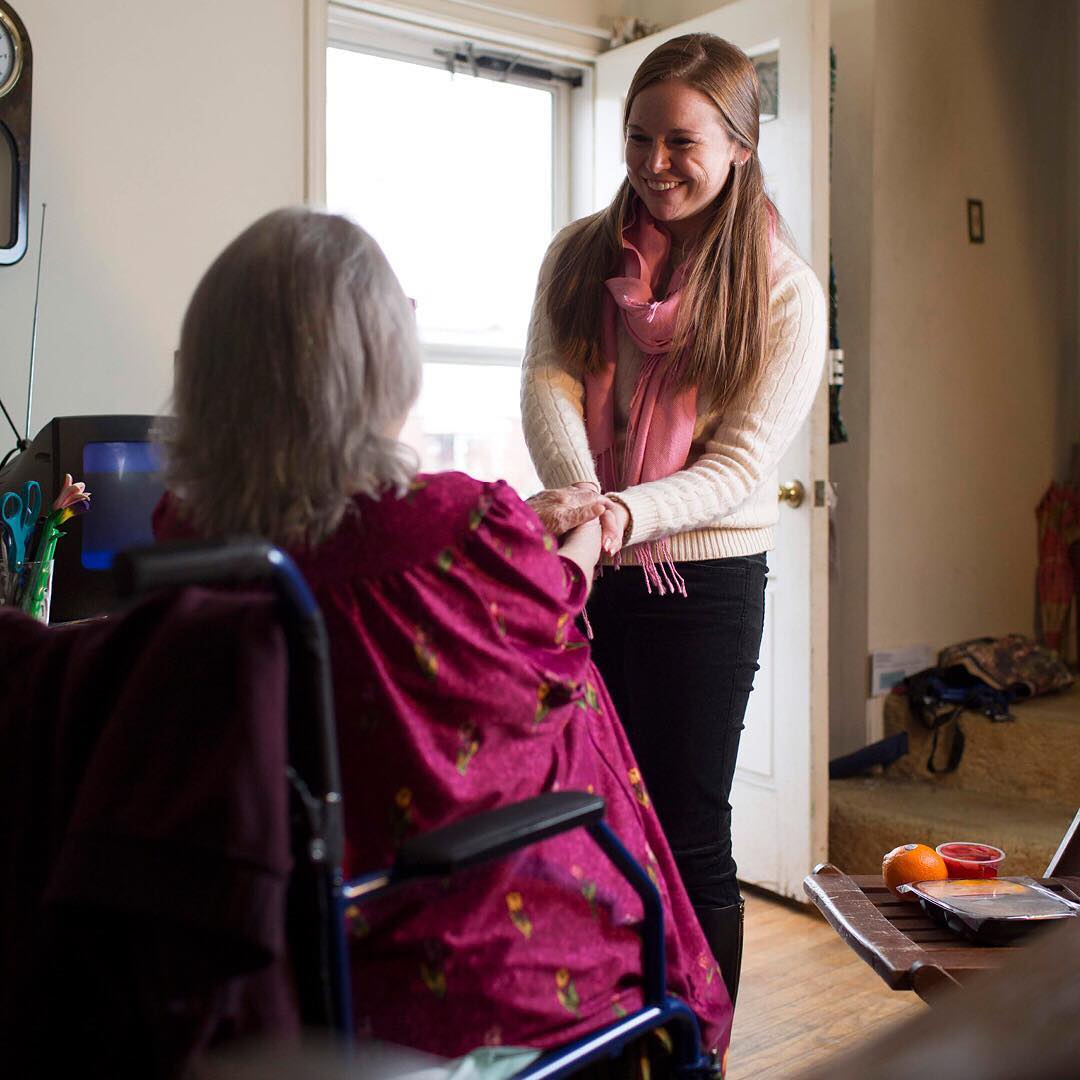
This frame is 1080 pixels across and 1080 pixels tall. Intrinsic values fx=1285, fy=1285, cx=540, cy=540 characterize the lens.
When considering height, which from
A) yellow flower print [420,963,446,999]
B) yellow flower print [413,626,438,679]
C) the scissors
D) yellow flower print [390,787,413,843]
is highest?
the scissors

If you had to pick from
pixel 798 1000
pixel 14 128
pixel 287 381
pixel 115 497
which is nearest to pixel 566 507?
pixel 287 381

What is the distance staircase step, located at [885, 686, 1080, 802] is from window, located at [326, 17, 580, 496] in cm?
126

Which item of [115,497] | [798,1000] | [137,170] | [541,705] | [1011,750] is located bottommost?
[798,1000]

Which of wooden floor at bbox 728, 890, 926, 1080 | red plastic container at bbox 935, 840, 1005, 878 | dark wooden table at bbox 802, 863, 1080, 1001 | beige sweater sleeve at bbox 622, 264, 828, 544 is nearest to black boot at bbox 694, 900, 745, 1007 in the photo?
dark wooden table at bbox 802, 863, 1080, 1001

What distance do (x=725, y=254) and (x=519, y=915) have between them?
3.34 feet

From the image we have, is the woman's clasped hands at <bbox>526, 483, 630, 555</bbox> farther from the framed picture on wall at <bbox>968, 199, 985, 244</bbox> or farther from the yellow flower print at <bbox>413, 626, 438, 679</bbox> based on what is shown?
the framed picture on wall at <bbox>968, 199, 985, 244</bbox>

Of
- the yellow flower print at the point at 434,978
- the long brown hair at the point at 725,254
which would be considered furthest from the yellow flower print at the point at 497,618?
the long brown hair at the point at 725,254

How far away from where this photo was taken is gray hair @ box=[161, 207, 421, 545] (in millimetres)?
1033

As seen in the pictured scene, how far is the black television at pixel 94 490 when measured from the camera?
6.31 feet

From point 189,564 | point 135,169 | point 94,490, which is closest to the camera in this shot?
point 189,564

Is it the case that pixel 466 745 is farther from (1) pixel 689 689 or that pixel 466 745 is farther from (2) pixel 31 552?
(2) pixel 31 552

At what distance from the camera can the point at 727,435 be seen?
5.72 feet

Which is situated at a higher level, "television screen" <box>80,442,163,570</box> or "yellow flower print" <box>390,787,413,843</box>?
"television screen" <box>80,442,163,570</box>

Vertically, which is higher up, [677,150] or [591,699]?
[677,150]
